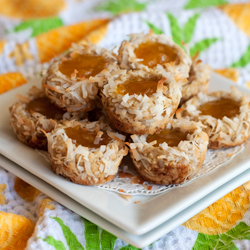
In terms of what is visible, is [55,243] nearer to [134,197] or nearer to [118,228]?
[118,228]

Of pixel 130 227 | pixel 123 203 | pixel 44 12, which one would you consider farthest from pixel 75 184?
pixel 44 12

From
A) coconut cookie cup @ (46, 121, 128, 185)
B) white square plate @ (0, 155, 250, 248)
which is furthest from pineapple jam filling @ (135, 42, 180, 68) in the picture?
white square plate @ (0, 155, 250, 248)

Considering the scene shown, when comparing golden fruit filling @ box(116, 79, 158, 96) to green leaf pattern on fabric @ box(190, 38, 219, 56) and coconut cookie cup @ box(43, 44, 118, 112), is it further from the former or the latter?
green leaf pattern on fabric @ box(190, 38, 219, 56)

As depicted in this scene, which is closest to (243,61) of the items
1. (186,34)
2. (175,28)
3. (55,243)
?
(186,34)

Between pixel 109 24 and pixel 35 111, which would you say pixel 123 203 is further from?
pixel 109 24

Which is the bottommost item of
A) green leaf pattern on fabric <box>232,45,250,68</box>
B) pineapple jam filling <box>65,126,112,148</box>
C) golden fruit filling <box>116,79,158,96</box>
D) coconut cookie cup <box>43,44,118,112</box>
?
green leaf pattern on fabric <box>232,45,250,68</box>

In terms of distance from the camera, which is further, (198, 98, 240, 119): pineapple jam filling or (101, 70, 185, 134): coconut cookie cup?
(198, 98, 240, 119): pineapple jam filling

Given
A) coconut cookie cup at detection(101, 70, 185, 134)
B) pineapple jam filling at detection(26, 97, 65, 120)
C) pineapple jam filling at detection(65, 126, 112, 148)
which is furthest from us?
pineapple jam filling at detection(26, 97, 65, 120)
